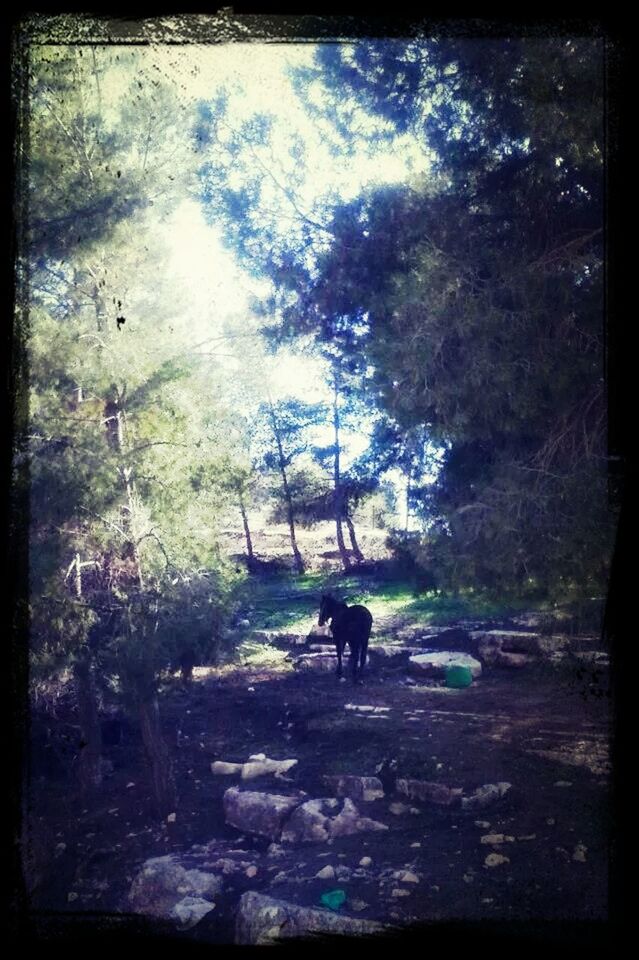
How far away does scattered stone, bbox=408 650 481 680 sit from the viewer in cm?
266

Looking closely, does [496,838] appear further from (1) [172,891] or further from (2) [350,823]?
(1) [172,891]

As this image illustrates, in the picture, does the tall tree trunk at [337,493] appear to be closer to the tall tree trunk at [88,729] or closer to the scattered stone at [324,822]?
the scattered stone at [324,822]

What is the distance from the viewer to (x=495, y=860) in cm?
242

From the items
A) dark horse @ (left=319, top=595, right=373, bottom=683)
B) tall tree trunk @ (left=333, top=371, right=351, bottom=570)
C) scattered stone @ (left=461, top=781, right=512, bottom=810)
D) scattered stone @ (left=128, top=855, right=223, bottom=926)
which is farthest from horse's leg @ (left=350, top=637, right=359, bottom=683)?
scattered stone @ (left=128, top=855, right=223, bottom=926)

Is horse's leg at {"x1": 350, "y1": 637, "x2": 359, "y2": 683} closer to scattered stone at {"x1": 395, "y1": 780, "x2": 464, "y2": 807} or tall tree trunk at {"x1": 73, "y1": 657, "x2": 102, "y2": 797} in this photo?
scattered stone at {"x1": 395, "y1": 780, "x2": 464, "y2": 807}

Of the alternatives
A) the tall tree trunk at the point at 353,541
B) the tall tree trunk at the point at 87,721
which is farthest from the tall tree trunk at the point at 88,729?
the tall tree trunk at the point at 353,541

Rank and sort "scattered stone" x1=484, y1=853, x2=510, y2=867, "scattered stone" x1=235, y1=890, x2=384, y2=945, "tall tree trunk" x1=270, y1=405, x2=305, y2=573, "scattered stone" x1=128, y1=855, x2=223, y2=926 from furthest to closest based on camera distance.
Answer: "tall tree trunk" x1=270, y1=405, x2=305, y2=573, "scattered stone" x1=484, y1=853, x2=510, y2=867, "scattered stone" x1=128, y1=855, x2=223, y2=926, "scattered stone" x1=235, y1=890, x2=384, y2=945

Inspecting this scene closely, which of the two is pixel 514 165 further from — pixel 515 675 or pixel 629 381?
pixel 515 675

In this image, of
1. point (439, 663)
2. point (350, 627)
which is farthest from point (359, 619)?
point (439, 663)

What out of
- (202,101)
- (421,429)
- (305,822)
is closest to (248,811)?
(305,822)

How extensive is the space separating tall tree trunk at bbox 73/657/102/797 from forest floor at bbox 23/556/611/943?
1.9 inches

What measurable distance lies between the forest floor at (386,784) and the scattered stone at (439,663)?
0.18 feet

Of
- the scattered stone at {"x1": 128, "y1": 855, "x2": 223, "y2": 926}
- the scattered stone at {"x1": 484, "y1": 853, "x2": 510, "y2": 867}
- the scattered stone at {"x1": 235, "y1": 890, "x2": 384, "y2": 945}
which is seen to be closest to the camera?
the scattered stone at {"x1": 235, "y1": 890, "x2": 384, "y2": 945}

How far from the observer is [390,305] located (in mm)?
2688
